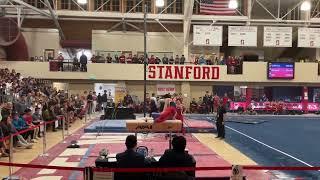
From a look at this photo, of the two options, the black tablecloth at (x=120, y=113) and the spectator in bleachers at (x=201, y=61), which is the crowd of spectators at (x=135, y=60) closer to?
the spectator in bleachers at (x=201, y=61)

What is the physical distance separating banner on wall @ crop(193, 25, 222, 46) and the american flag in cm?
260

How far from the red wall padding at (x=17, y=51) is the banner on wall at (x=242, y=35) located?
53.5 ft

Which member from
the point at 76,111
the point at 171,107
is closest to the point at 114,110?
the point at 76,111

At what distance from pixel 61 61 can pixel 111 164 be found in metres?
29.4

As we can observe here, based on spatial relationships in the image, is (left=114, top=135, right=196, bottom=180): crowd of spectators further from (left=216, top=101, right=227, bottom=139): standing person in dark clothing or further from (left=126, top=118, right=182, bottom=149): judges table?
(left=216, top=101, right=227, bottom=139): standing person in dark clothing

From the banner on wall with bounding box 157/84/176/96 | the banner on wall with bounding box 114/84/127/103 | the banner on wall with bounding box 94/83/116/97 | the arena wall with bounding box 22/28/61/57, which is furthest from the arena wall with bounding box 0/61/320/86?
the arena wall with bounding box 22/28/61/57

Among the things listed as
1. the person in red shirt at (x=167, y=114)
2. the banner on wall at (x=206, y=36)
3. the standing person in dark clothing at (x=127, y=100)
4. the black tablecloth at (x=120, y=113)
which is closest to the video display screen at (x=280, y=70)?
the banner on wall at (x=206, y=36)

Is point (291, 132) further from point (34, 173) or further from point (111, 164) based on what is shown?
point (111, 164)

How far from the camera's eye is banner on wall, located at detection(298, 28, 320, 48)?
37.6m

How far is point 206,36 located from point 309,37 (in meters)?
8.26

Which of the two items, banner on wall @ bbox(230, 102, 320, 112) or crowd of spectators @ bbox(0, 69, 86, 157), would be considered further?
banner on wall @ bbox(230, 102, 320, 112)

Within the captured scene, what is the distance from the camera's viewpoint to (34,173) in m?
11.6

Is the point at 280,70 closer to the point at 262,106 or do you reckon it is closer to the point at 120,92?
the point at 262,106

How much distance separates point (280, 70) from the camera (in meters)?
37.6
